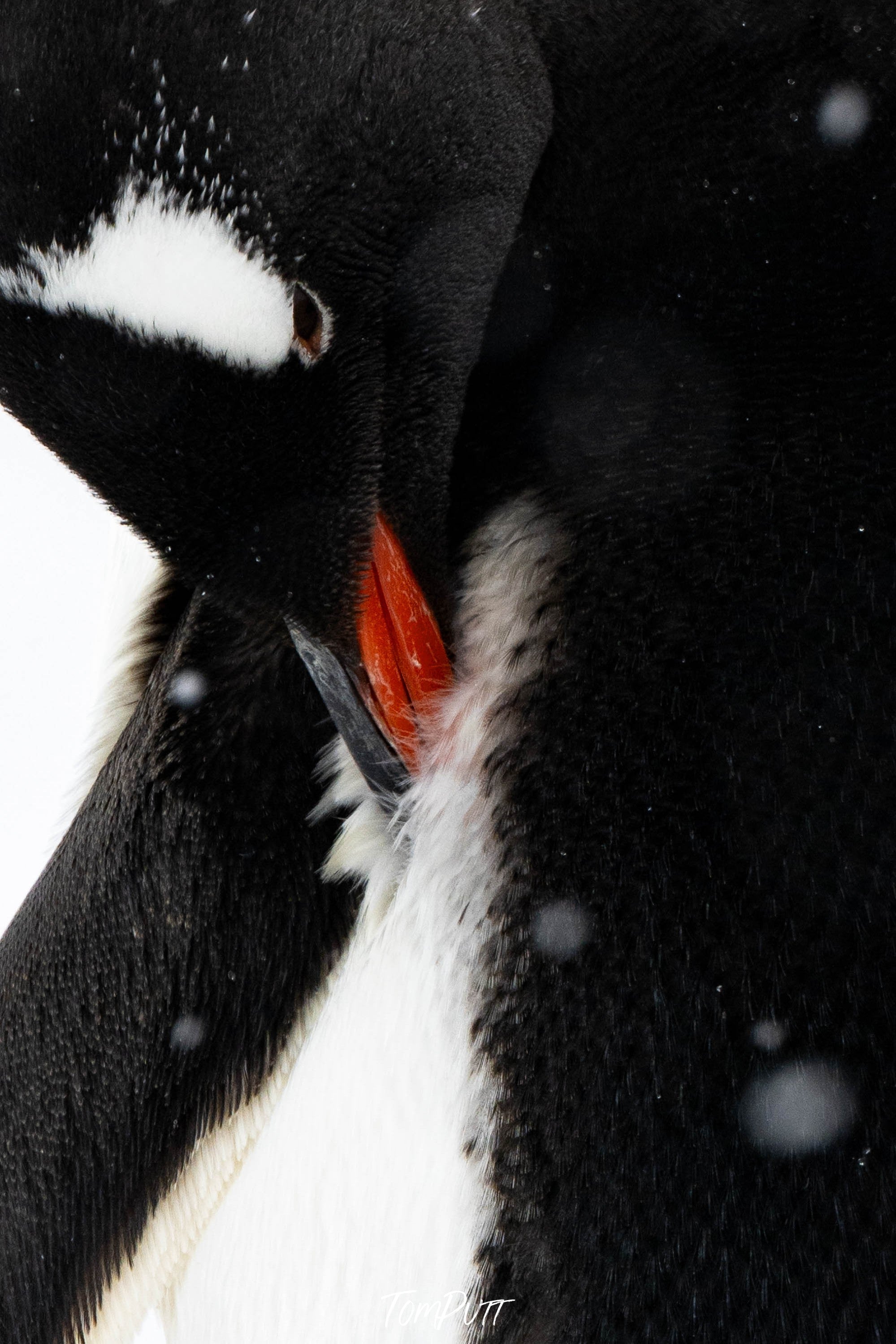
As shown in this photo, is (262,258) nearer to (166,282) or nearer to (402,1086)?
(166,282)

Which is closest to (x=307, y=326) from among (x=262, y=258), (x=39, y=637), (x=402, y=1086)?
(x=262, y=258)

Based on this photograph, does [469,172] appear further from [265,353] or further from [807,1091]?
[807,1091]

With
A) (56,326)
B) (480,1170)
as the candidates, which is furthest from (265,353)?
(480,1170)

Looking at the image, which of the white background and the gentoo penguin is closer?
the gentoo penguin

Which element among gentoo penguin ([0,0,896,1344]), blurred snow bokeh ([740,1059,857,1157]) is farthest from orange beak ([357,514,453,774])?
blurred snow bokeh ([740,1059,857,1157])

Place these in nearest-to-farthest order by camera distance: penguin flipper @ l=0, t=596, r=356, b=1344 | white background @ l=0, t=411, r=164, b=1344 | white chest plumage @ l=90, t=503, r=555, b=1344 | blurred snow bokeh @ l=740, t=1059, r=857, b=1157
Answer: blurred snow bokeh @ l=740, t=1059, r=857, b=1157 < white chest plumage @ l=90, t=503, r=555, b=1344 < penguin flipper @ l=0, t=596, r=356, b=1344 < white background @ l=0, t=411, r=164, b=1344

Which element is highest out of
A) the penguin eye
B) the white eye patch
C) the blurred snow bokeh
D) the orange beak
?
the white eye patch

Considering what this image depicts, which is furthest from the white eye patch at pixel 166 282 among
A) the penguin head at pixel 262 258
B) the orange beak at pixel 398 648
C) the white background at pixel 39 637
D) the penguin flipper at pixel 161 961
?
the white background at pixel 39 637

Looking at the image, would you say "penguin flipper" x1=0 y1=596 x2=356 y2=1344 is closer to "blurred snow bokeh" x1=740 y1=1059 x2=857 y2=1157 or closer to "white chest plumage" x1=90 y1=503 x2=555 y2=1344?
"white chest plumage" x1=90 y1=503 x2=555 y2=1344
